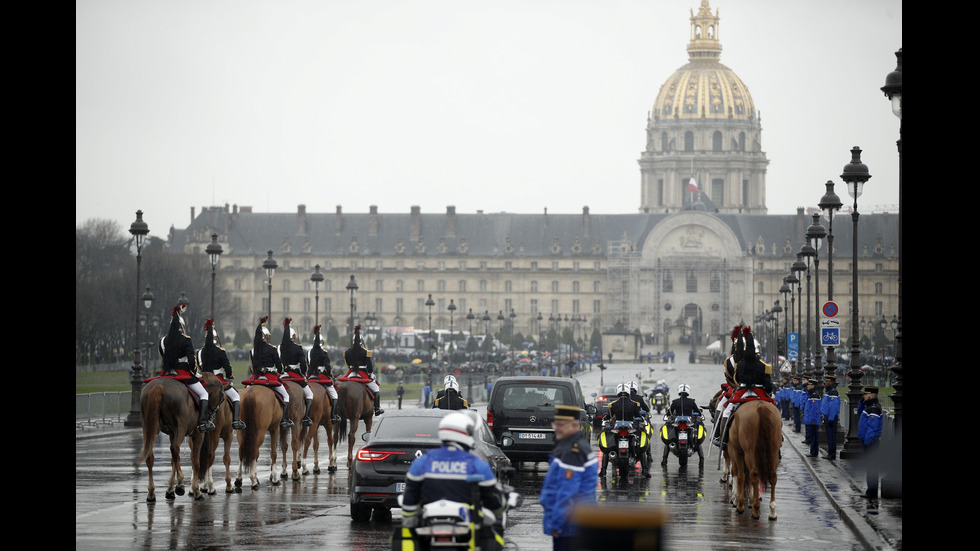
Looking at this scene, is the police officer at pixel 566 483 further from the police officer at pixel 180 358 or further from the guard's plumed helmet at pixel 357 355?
the guard's plumed helmet at pixel 357 355

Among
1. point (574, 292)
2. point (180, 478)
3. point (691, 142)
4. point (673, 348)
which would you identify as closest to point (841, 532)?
point (180, 478)

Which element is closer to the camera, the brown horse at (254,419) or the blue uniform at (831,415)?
the brown horse at (254,419)

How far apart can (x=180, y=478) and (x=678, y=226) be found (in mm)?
136595

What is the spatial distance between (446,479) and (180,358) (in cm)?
963

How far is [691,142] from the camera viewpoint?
195250 mm

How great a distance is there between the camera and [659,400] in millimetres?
55625

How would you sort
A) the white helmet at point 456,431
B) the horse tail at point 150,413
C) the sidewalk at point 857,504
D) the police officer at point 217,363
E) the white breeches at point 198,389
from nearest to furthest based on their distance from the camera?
the white helmet at point 456,431 → the sidewalk at point 857,504 → the horse tail at point 150,413 → the white breeches at point 198,389 → the police officer at point 217,363

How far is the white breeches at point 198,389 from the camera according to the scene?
67.7ft

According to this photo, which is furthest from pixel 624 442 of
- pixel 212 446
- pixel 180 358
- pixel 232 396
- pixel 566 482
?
pixel 566 482

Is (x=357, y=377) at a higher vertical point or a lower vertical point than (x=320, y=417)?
higher

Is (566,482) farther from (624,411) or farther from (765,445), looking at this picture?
(624,411)

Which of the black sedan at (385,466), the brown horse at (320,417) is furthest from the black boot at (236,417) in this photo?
the black sedan at (385,466)

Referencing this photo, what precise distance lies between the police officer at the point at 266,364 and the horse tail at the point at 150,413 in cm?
306
